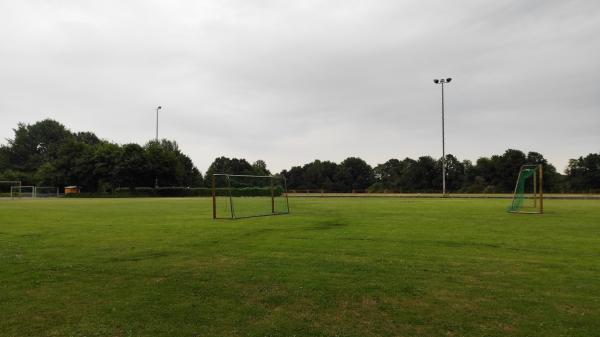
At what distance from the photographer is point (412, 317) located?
225 inches

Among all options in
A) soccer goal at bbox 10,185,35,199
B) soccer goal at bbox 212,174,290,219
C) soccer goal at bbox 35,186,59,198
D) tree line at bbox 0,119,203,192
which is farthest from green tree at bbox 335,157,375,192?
soccer goal at bbox 212,174,290,219

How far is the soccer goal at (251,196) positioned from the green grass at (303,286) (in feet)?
41.9

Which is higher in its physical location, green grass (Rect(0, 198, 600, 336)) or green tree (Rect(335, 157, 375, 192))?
green tree (Rect(335, 157, 375, 192))

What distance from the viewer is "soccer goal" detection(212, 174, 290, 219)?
25381mm

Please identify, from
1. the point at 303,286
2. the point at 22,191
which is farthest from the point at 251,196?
the point at 22,191

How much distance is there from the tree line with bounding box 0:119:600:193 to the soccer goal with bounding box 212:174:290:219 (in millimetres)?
48184

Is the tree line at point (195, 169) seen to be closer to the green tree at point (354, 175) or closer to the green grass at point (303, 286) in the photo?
the green tree at point (354, 175)

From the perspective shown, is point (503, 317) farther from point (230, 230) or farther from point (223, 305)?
point (230, 230)

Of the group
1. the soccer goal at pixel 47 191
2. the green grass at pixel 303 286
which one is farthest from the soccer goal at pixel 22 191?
the green grass at pixel 303 286

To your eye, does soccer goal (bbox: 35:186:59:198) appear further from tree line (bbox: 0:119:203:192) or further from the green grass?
the green grass

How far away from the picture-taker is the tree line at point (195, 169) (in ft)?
262

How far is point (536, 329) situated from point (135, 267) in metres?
6.87

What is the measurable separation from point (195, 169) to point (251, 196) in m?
83.0

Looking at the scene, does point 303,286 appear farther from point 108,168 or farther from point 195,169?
point 195,169
